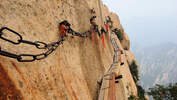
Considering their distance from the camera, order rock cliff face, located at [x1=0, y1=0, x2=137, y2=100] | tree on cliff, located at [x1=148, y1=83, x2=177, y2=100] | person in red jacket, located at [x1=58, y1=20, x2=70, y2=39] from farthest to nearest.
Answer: tree on cliff, located at [x1=148, y1=83, x2=177, y2=100] < person in red jacket, located at [x1=58, y1=20, x2=70, y2=39] < rock cliff face, located at [x1=0, y1=0, x2=137, y2=100]

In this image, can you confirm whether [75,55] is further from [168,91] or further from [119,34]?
[119,34]

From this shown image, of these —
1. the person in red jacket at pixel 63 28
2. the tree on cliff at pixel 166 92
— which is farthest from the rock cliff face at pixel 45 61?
the tree on cliff at pixel 166 92

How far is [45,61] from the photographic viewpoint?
13.9 feet

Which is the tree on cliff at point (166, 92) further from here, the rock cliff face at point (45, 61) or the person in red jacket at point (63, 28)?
the person in red jacket at point (63, 28)

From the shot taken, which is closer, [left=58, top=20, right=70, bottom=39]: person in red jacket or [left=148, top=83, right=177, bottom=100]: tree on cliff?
[left=58, top=20, right=70, bottom=39]: person in red jacket

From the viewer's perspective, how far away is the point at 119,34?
33.0 m

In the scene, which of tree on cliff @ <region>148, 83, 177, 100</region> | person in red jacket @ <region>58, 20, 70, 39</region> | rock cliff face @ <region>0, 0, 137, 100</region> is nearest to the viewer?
rock cliff face @ <region>0, 0, 137, 100</region>

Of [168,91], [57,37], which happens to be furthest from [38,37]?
[168,91]

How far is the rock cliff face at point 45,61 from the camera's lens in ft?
10.1

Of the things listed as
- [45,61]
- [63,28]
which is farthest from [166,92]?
[45,61]

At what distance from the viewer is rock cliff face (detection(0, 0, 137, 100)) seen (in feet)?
10.1

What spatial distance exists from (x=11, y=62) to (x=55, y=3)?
357cm

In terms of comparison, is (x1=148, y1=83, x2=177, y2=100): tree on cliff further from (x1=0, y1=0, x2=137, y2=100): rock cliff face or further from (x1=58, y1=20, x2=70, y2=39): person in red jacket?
(x1=58, y1=20, x2=70, y2=39): person in red jacket

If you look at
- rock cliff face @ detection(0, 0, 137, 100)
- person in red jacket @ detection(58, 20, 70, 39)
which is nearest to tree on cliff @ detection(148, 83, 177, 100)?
rock cliff face @ detection(0, 0, 137, 100)
